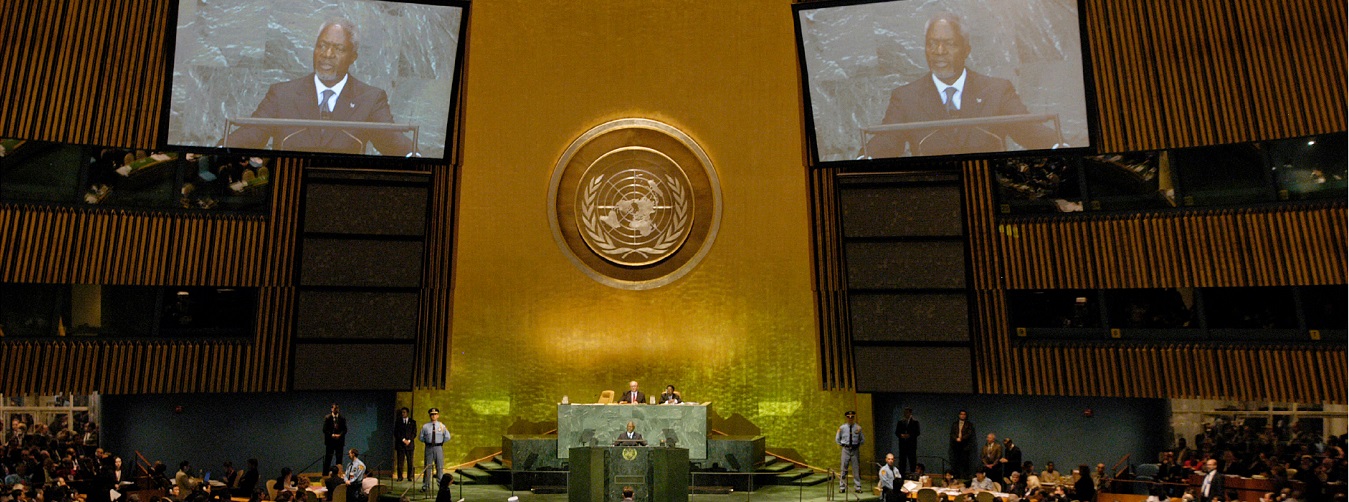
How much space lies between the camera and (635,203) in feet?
55.5

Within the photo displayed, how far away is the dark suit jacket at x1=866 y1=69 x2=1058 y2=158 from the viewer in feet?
47.5

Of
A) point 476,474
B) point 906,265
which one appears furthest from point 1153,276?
point 476,474

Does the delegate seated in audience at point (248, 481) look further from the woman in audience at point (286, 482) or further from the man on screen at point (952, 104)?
the man on screen at point (952, 104)

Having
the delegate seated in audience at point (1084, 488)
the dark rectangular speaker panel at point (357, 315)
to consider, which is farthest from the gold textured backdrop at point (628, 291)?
the delegate seated in audience at point (1084, 488)

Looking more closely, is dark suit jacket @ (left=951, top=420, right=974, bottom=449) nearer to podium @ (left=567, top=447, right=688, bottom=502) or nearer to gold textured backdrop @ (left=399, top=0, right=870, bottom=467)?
gold textured backdrop @ (left=399, top=0, right=870, bottom=467)

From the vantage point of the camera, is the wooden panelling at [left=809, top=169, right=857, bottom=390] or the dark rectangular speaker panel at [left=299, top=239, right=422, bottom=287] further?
the wooden panelling at [left=809, top=169, right=857, bottom=390]

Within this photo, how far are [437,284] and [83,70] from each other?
5.04 m

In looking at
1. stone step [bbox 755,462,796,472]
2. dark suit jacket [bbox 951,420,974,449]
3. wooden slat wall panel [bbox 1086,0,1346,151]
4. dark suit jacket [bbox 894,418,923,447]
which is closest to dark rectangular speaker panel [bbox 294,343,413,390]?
stone step [bbox 755,462,796,472]

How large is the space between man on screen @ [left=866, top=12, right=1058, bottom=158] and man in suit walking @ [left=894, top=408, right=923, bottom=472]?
357 cm

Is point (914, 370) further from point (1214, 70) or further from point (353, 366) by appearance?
point (353, 366)

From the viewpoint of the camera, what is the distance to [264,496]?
47.9 feet

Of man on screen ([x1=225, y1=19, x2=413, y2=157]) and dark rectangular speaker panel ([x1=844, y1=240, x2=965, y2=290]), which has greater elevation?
man on screen ([x1=225, y1=19, x2=413, y2=157])

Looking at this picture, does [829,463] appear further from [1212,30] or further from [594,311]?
[1212,30]

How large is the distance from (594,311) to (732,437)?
2.70 meters
